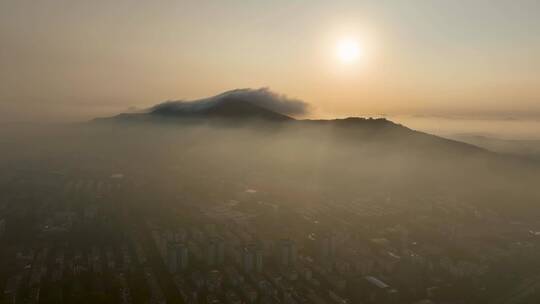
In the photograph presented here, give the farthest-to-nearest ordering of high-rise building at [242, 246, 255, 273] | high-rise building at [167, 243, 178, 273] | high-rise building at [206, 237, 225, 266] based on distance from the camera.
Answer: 1. high-rise building at [206, 237, 225, 266]
2. high-rise building at [242, 246, 255, 273]
3. high-rise building at [167, 243, 178, 273]

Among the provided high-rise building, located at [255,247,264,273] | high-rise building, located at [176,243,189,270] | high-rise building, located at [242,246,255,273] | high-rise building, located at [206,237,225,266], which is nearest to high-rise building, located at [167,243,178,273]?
high-rise building, located at [176,243,189,270]

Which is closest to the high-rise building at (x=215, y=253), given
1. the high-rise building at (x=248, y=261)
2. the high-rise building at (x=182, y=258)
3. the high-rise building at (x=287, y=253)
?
the high-rise building at (x=182, y=258)

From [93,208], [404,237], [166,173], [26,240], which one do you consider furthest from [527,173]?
[26,240]

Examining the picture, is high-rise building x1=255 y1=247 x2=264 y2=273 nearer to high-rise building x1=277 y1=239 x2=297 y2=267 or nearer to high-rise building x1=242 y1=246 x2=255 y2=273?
high-rise building x1=242 y1=246 x2=255 y2=273

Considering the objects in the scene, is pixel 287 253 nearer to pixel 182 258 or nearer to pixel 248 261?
pixel 248 261

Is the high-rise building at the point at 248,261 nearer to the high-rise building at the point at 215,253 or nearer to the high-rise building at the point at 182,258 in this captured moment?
the high-rise building at the point at 215,253

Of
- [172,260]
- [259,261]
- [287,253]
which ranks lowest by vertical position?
[172,260]


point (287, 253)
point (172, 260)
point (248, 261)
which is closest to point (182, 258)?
point (172, 260)

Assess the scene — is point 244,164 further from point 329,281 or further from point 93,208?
point 329,281

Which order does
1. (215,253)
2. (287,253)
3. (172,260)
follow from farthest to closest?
(287,253) → (215,253) → (172,260)

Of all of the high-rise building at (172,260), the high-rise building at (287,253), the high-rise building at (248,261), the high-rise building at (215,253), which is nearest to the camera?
the high-rise building at (172,260)

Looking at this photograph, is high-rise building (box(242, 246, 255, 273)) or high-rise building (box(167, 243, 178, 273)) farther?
high-rise building (box(242, 246, 255, 273))
